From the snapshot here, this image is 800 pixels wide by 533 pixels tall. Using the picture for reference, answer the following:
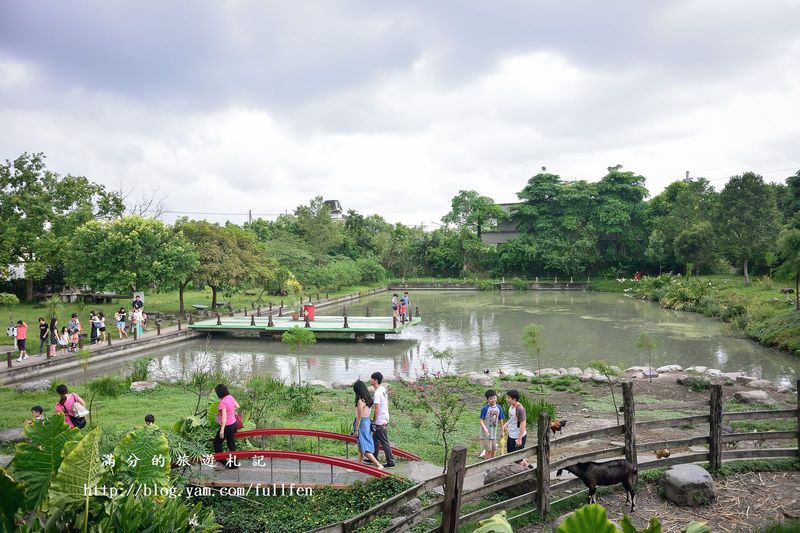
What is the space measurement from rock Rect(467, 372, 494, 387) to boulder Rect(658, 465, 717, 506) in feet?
23.9

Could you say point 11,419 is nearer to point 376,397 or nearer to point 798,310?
point 376,397

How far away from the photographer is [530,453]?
540cm

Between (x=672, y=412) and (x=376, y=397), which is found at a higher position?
(x=376, y=397)

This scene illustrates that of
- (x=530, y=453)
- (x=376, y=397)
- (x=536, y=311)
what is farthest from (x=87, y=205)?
(x=530, y=453)

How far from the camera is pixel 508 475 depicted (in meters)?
5.99

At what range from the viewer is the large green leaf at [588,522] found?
2.48m

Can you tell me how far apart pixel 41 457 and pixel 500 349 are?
15829 mm

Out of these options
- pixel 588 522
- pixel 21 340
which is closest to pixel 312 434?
pixel 588 522

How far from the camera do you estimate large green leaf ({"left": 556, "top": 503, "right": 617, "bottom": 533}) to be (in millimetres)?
2484

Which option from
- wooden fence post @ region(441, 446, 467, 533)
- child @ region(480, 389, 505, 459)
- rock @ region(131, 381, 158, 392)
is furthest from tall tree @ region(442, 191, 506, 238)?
wooden fence post @ region(441, 446, 467, 533)

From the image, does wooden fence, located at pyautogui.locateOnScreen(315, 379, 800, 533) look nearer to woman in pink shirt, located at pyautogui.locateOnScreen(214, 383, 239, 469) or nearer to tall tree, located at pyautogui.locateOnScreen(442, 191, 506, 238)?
woman in pink shirt, located at pyautogui.locateOnScreen(214, 383, 239, 469)

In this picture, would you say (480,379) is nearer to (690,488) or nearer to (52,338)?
(690,488)

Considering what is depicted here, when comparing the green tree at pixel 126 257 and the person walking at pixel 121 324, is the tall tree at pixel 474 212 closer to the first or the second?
the green tree at pixel 126 257

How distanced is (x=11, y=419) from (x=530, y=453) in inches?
374
